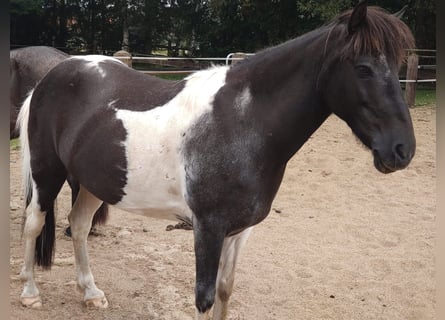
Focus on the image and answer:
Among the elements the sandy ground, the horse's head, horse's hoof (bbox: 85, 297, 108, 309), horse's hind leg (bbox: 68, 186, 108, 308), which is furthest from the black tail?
the horse's head

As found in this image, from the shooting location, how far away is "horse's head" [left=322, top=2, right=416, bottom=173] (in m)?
1.87

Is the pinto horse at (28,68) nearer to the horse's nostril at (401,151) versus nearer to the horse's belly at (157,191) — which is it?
the horse's belly at (157,191)

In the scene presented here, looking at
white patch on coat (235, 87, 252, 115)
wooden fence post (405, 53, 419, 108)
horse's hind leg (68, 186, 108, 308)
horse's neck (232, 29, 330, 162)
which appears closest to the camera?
horse's neck (232, 29, 330, 162)

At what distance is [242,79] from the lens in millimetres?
2318

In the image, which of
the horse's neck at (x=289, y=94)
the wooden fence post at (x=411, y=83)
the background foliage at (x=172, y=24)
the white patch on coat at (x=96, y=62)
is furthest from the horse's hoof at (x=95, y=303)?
the background foliage at (x=172, y=24)

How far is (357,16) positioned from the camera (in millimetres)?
1906

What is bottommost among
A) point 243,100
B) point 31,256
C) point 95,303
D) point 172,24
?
point 95,303

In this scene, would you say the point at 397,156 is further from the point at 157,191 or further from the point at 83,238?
the point at 83,238

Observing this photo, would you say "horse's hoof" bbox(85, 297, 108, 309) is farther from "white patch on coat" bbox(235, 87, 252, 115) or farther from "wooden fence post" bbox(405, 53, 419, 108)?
"wooden fence post" bbox(405, 53, 419, 108)

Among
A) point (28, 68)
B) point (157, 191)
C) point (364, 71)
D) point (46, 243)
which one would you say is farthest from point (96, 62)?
point (28, 68)

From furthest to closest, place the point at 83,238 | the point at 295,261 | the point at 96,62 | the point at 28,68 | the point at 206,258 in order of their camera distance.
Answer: the point at 28,68
the point at 295,261
the point at 83,238
the point at 96,62
the point at 206,258

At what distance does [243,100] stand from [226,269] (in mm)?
1039

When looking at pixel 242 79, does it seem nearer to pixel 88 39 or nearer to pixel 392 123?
pixel 392 123

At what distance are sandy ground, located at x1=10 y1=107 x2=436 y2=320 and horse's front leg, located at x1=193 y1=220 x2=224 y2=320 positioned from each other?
2.45 feet
